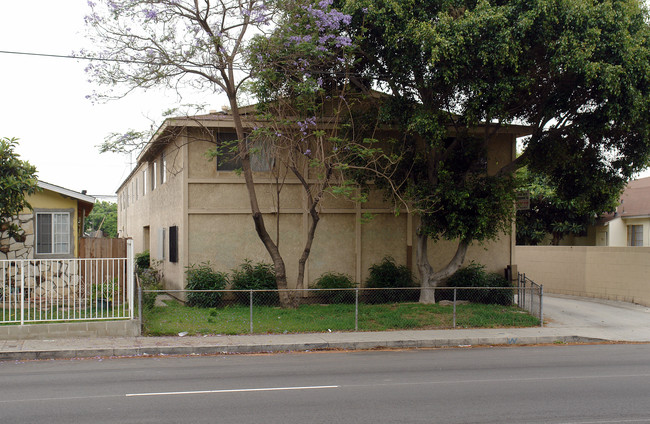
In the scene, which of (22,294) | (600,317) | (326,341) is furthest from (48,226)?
(600,317)

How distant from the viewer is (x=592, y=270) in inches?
888

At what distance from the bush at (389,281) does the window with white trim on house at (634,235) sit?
14.7 meters

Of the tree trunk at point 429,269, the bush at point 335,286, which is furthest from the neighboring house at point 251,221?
the tree trunk at point 429,269

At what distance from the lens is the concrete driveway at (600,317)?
1522 cm

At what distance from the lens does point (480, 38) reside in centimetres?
1367

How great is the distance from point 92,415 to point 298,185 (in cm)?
1145

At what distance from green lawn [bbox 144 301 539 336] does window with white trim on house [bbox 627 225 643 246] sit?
13.9 m

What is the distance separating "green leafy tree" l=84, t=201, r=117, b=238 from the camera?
6394 cm

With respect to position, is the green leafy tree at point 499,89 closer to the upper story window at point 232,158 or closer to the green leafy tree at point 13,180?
the upper story window at point 232,158

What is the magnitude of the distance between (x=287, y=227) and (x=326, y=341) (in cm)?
576

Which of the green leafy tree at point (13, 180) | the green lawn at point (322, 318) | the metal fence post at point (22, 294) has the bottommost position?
the green lawn at point (322, 318)

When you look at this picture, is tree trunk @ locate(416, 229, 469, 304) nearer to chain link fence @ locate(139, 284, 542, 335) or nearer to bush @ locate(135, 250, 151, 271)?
chain link fence @ locate(139, 284, 542, 335)

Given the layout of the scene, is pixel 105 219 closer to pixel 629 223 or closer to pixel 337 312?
pixel 629 223

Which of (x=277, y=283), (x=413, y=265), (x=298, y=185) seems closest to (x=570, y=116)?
(x=413, y=265)
